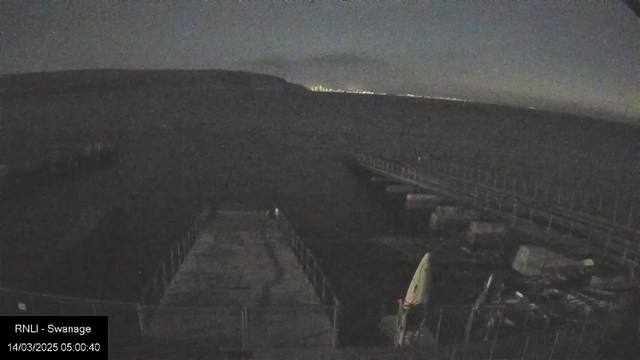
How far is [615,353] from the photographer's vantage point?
2.49m

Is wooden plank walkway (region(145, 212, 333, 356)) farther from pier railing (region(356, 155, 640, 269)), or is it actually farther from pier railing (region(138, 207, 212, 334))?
pier railing (region(356, 155, 640, 269))

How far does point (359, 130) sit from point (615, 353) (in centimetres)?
1600

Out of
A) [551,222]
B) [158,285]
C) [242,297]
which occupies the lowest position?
[158,285]

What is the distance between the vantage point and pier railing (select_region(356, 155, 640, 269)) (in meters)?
6.06

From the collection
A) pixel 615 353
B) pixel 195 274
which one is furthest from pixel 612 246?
pixel 195 274

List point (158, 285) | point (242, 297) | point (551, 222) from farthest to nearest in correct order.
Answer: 1. point (551, 222)
2. point (158, 285)
3. point (242, 297)

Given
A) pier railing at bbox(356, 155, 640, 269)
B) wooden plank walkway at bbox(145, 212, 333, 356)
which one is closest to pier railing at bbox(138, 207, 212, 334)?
wooden plank walkway at bbox(145, 212, 333, 356)

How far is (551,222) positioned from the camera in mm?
7859

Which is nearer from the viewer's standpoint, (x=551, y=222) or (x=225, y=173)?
(x=551, y=222)

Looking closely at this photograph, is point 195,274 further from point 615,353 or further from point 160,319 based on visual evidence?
point 615,353

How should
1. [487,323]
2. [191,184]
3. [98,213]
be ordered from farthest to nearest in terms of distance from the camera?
[191,184]
[98,213]
[487,323]

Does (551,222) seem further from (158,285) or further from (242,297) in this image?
(158,285)

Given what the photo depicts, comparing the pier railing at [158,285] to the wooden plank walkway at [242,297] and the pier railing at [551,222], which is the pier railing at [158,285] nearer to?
the wooden plank walkway at [242,297]

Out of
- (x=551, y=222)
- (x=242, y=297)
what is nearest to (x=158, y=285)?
(x=242, y=297)
